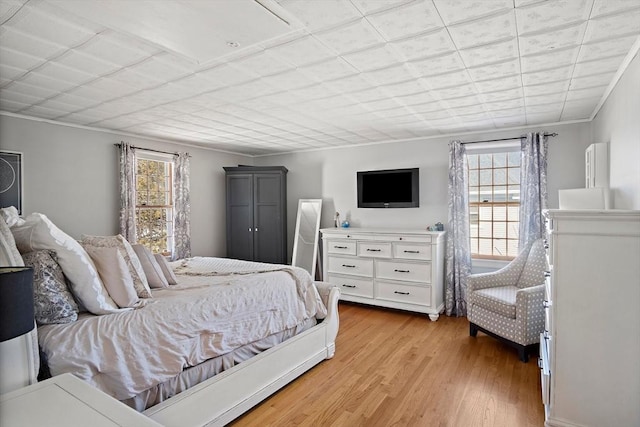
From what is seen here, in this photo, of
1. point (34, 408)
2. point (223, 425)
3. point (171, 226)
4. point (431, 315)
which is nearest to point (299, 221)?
point (171, 226)

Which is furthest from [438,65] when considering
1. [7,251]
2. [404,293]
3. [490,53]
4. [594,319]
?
[404,293]

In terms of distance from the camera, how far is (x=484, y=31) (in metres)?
1.95

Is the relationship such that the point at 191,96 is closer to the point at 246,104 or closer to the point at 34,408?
the point at 246,104

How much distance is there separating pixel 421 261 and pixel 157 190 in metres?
3.80

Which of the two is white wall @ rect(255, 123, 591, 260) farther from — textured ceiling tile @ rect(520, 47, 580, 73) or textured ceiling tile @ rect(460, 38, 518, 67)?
textured ceiling tile @ rect(460, 38, 518, 67)

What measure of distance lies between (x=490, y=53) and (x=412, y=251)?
9.06 feet

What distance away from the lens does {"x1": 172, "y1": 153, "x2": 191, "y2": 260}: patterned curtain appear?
5148mm

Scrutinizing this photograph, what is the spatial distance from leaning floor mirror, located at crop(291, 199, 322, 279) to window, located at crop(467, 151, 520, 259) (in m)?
2.33

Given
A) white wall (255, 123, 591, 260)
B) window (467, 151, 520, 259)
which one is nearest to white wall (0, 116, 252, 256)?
white wall (255, 123, 591, 260)

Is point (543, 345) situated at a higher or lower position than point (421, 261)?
lower

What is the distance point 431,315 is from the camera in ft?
14.4

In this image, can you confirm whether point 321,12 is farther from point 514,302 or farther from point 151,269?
point 514,302

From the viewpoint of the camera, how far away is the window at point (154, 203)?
16.1ft

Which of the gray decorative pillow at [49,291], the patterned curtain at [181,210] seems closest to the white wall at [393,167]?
the patterned curtain at [181,210]
